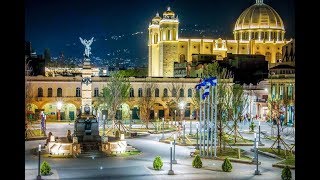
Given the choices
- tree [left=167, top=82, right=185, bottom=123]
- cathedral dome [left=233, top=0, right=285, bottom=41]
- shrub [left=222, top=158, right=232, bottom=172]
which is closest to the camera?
shrub [left=222, top=158, right=232, bottom=172]

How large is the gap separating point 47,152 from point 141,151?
6.40 m

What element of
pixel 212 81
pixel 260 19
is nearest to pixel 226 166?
Result: pixel 212 81

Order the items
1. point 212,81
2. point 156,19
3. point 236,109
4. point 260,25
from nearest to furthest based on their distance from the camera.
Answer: point 212,81 < point 236,109 < point 156,19 < point 260,25

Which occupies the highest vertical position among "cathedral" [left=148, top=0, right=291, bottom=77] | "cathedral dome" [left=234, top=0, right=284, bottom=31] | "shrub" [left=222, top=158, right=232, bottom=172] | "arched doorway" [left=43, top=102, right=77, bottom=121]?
"cathedral dome" [left=234, top=0, right=284, bottom=31]

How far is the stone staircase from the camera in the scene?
106 ft

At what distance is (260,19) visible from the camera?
11862cm

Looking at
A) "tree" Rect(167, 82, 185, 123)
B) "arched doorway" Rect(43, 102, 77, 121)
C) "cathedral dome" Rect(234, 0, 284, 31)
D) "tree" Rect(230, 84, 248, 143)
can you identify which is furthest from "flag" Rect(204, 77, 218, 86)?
"cathedral dome" Rect(234, 0, 284, 31)

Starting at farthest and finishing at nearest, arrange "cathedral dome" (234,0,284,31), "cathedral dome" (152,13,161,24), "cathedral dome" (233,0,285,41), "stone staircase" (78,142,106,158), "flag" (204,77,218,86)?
1. "cathedral dome" (234,0,284,31)
2. "cathedral dome" (233,0,285,41)
3. "cathedral dome" (152,13,161,24)
4. "stone staircase" (78,142,106,158)
5. "flag" (204,77,218,86)

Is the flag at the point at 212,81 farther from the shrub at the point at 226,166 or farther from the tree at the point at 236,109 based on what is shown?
the tree at the point at 236,109

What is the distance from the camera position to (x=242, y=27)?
12031 cm

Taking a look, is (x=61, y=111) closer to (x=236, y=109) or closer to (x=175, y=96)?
(x=175, y=96)

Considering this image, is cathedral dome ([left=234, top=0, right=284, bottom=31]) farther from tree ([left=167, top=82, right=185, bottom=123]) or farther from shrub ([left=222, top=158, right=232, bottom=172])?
shrub ([left=222, top=158, right=232, bottom=172])

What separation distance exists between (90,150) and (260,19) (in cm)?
9201

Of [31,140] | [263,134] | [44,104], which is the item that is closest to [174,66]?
[44,104]
